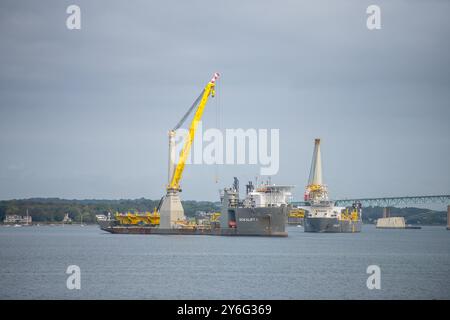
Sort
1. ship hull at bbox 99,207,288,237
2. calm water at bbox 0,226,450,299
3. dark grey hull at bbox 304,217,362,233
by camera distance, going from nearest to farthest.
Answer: calm water at bbox 0,226,450,299, ship hull at bbox 99,207,288,237, dark grey hull at bbox 304,217,362,233

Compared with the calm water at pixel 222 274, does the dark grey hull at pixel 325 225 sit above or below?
above

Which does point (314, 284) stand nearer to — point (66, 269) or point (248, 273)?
point (248, 273)

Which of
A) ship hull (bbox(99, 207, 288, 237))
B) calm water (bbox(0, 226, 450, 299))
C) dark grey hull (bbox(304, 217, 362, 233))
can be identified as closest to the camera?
calm water (bbox(0, 226, 450, 299))

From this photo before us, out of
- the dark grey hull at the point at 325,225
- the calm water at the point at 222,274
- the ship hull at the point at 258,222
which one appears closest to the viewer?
the calm water at the point at 222,274

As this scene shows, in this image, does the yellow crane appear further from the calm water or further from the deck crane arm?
the calm water

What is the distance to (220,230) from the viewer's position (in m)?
128

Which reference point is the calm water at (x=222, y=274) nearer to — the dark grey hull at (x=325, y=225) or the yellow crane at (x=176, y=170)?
the yellow crane at (x=176, y=170)

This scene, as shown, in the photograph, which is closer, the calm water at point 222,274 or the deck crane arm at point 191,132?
the calm water at point 222,274

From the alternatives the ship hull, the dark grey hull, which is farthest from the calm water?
the dark grey hull

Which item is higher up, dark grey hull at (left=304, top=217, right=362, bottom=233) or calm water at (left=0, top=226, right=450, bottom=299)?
dark grey hull at (left=304, top=217, right=362, bottom=233)

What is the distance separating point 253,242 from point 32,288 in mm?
56954

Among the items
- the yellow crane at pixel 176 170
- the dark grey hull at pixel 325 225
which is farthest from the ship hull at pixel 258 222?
the dark grey hull at pixel 325 225

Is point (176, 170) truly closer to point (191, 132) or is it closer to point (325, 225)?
point (191, 132)

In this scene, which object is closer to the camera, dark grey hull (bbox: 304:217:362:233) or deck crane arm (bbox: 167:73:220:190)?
deck crane arm (bbox: 167:73:220:190)
